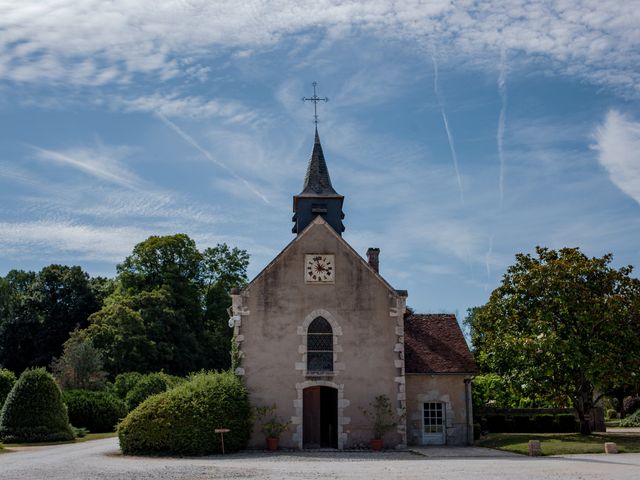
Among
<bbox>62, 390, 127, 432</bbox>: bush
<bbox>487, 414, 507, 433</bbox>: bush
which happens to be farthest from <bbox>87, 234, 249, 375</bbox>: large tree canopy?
<bbox>487, 414, 507, 433</bbox>: bush

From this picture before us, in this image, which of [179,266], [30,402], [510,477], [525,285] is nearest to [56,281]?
[179,266]

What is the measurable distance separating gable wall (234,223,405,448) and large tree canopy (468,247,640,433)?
4371mm

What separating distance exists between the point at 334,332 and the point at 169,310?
27136 mm

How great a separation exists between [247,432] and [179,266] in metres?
32.2

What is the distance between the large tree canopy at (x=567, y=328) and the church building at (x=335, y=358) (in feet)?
6.89

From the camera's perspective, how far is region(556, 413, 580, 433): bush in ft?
104

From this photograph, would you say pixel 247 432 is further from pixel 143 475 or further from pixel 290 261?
pixel 143 475

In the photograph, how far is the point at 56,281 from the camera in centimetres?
5894

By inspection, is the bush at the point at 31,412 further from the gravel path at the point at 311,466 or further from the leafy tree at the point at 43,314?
the leafy tree at the point at 43,314

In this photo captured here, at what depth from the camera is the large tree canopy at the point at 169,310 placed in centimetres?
4781

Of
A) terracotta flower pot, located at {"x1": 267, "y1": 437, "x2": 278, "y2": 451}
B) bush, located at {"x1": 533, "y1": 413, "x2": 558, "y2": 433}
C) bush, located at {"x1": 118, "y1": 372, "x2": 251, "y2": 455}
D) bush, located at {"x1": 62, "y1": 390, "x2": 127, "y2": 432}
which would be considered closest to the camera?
bush, located at {"x1": 118, "y1": 372, "x2": 251, "y2": 455}

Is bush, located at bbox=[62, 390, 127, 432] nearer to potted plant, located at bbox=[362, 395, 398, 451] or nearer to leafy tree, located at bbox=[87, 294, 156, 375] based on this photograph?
leafy tree, located at bbox=[87, 294, 156, 375]

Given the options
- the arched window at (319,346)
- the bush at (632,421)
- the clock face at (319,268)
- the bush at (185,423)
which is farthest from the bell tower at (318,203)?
the bush at (632,421)

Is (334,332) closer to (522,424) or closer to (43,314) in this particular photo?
(522,424)
